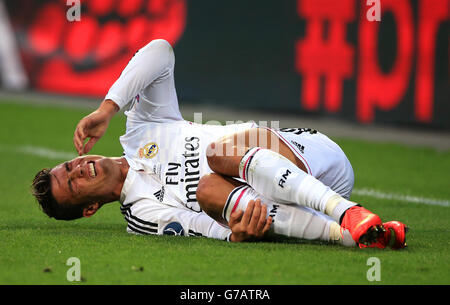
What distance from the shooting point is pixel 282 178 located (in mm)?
3936

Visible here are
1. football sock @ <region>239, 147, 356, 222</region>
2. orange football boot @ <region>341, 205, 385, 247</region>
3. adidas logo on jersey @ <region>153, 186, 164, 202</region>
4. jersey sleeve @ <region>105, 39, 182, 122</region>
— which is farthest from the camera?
adidas logo on jersey @ <region>153, 186, 164, 202</region>

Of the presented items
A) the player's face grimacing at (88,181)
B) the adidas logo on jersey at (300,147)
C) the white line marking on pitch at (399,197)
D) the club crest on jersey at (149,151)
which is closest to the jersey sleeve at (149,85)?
the club crest on jersey at (149,151)

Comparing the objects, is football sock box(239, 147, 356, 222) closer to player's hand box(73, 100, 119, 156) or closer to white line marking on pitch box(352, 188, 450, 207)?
player's hand box(73, 100, 119, 156)

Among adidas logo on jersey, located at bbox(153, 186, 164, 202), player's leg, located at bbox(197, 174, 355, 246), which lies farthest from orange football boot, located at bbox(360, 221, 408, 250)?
adidas logo on jersey, located at bbox(153, 186, 164, 202)

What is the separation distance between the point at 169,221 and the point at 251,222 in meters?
0.53

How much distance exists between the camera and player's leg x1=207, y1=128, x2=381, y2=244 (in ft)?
12.4

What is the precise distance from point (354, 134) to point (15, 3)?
253 inches

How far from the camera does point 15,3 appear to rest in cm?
1329

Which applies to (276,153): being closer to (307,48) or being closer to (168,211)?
(168,211)

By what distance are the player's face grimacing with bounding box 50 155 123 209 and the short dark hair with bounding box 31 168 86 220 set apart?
31mm

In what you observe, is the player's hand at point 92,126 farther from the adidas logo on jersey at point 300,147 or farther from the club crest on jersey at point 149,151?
the adidas logo on jersey at point 300,147

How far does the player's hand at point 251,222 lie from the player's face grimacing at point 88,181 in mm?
781

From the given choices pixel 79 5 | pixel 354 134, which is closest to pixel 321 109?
pixel 354 134
